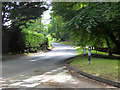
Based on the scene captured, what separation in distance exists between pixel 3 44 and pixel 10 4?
464 centimetres

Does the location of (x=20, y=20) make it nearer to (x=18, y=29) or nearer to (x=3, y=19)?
(x=18, y=29)

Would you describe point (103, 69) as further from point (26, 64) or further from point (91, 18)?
point (26, 64)

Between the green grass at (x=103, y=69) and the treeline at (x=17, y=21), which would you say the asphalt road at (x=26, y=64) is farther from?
the treeline at (x=17, y=21)

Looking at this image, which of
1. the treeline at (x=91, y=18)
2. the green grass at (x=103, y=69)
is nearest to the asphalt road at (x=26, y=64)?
the green grass at (x=103, y=69)

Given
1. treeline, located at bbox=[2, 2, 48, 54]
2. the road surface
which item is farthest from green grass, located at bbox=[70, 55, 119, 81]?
treeline, located at bbox=[2, 2, 48, 54]

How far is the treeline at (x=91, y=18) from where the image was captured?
8872mm

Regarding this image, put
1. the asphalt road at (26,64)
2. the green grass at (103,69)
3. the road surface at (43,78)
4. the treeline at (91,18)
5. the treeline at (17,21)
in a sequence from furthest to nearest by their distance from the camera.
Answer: the treeline at (17,21) → the treeline at (91,18) → the asphalt road at (26,64) → the green grass at (103,69) → the road surface at (43,78)

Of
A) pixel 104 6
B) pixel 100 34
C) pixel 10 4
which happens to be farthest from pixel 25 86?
pixel 10 4

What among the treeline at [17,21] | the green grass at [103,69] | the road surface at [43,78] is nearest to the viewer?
the road surface at [43,78]

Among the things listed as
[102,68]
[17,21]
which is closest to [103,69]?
[102,68]

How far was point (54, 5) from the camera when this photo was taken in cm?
1249

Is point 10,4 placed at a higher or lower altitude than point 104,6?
higher

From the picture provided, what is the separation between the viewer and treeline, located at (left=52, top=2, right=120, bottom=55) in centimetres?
887

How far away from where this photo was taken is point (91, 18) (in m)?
9.04
